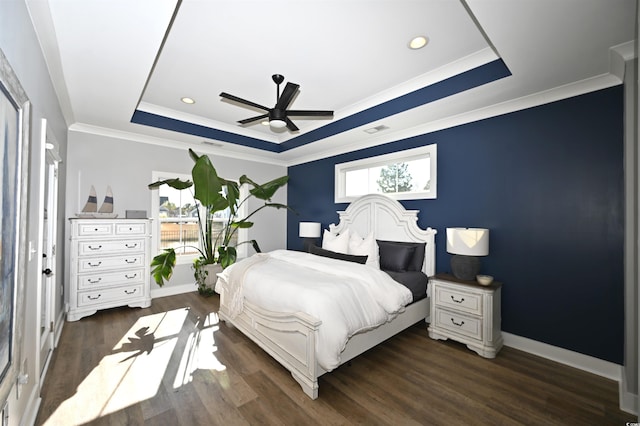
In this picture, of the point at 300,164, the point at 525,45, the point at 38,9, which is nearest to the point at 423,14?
the point at 525,45

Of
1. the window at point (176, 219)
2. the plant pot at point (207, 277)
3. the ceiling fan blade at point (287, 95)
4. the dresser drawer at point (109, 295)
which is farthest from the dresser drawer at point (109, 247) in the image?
the ceiling fan blade at point (287, 95)

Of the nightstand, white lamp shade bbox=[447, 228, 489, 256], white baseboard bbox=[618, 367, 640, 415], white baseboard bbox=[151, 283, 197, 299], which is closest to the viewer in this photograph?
white baseboard bbox=[618, 367, 640, 415]

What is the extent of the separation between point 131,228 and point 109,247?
1.15ft

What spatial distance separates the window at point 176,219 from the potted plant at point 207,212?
5.0 inches

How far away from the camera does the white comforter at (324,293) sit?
83.6 inches

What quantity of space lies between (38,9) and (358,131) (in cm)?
322

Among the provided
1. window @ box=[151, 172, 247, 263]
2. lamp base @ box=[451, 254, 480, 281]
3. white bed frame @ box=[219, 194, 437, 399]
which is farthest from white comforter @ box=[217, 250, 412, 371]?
window @ box=[151, 172, 247, 263]

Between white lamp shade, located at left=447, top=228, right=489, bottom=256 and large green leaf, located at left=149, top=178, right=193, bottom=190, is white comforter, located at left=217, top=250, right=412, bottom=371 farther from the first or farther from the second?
large green leaf, located at left=149, top=178, right=193, bottom=190

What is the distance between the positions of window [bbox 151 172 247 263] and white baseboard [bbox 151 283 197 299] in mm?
429

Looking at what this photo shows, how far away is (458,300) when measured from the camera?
289 centimetres

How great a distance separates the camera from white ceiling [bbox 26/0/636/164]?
177 cm

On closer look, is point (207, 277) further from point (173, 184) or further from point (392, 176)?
Answer: point (392, 176)

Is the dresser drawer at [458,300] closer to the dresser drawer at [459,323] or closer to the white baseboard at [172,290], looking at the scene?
the dresser drawer at [459,323]

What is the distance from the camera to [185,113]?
4137mm
